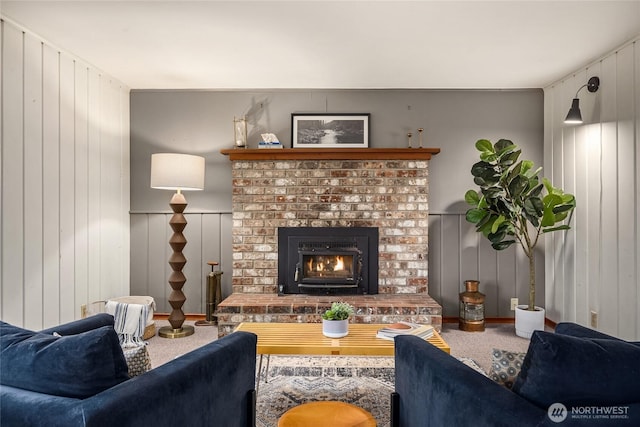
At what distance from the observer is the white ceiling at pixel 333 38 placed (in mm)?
2492

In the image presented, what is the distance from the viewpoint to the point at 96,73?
361 centimetres

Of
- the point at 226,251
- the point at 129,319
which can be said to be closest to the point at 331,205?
the point at 226,251

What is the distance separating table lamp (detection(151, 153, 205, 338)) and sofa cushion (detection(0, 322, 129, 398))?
2422 millimetres

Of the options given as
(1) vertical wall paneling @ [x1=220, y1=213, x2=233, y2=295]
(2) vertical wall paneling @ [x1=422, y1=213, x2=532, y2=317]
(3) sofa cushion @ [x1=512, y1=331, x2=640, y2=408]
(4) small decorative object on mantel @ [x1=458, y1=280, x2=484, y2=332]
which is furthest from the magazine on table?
(1) vertical wall paneling @ [x1=220, y1=213, x2=233, y2=295]

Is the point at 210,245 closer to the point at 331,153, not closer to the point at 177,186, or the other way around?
the point at 177,186

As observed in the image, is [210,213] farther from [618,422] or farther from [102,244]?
[618,422]

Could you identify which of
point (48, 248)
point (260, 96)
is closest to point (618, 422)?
point (48, 248)

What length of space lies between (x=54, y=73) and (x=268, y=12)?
1.86 m

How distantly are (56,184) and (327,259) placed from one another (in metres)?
2.45

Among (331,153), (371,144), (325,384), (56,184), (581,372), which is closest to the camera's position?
(581,372)

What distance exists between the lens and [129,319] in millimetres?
3279

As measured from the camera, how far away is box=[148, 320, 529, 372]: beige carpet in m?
3.12

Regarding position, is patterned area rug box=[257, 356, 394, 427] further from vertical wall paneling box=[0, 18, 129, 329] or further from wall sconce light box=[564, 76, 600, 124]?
wall sconce light box=[564, 76, 600, 124]

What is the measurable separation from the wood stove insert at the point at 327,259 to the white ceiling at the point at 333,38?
154 centimetres
